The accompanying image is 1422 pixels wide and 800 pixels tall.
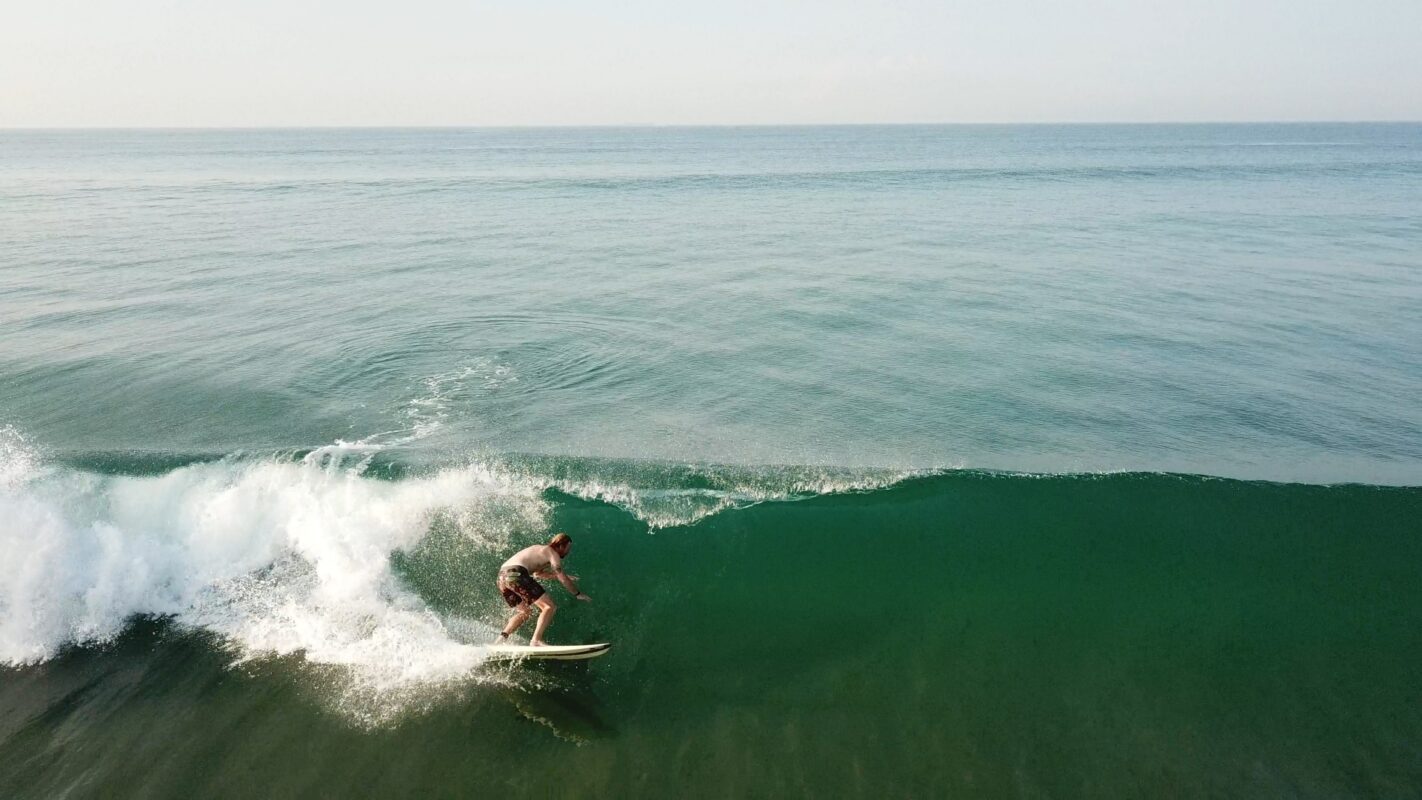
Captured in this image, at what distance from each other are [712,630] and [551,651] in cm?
253

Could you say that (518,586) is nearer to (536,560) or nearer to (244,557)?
(536,560)

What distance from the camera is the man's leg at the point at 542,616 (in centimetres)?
981

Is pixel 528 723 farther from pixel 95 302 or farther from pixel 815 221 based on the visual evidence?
pixel 815 221

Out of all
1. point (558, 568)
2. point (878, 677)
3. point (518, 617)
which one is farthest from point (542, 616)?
point (878, 677)

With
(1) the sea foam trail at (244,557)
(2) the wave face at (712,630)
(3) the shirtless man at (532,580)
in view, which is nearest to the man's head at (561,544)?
(3) the shirtless man at (532,580)

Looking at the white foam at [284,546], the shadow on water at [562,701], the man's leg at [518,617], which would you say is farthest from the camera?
the white foam at [284,546]

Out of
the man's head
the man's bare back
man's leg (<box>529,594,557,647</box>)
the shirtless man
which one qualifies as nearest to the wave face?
man's leg (<box>529,594,557,647</box>)

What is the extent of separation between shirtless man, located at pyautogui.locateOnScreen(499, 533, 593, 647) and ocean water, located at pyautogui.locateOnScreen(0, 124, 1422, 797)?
0.72 meters

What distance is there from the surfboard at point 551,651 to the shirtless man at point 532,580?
129mm

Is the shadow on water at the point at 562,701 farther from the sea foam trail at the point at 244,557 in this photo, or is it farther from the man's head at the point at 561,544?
the man's head at the point at 561,544

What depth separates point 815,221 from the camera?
4262 cm

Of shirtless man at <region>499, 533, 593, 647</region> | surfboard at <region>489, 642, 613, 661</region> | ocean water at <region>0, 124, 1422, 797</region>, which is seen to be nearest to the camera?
ocean water at <region>0, 124, 1422, 797</region>

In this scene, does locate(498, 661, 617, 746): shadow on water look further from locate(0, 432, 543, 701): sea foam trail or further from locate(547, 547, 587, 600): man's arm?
locate(547, 547, 587, 600): man's arm

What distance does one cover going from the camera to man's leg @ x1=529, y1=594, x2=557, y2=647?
32.2 ft
